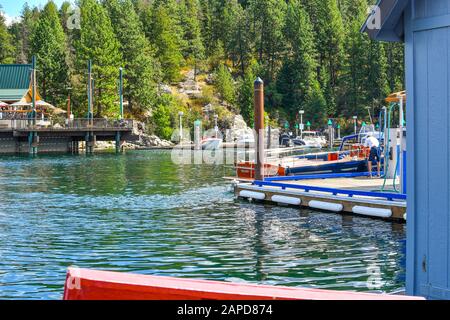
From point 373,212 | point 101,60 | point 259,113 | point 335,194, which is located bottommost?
point 373,212

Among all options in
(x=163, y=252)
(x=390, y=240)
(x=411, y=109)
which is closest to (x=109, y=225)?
(x=163, y=252)

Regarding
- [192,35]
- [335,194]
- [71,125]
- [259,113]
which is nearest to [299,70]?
[192,35]

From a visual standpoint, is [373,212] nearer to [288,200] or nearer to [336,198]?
[336,198]

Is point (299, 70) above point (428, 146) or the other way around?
above

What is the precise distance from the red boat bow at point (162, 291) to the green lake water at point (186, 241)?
6.74 meters

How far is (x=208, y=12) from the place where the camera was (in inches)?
5477

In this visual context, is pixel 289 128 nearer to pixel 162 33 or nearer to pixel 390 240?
pixel 162 33

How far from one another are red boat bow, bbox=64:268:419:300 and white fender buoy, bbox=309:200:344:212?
672 inches

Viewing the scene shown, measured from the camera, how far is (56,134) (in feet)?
245

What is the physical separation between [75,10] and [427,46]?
12262 cm

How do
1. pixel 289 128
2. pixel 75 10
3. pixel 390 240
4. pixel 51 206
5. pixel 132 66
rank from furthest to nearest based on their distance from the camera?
pixel 75 10 → pixel 289 128 → pixel 132 66 → pixel 51 206 → pixel 390 240

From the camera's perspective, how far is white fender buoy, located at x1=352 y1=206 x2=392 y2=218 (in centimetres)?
2228

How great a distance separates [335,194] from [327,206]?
0.60 m

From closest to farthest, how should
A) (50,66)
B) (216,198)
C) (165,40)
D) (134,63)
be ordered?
(216,198)
(50,66)
(134,63)
(165,40)
